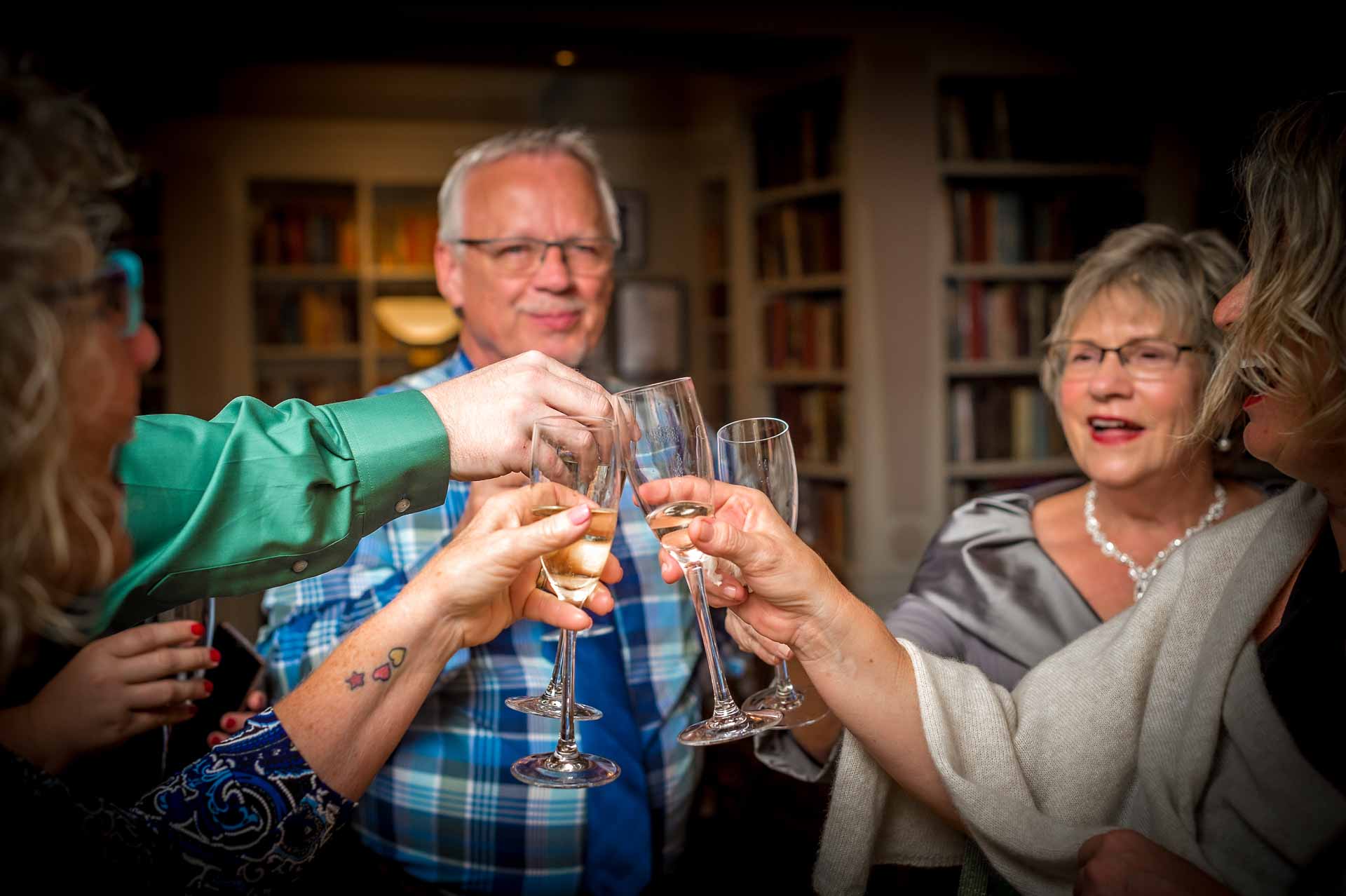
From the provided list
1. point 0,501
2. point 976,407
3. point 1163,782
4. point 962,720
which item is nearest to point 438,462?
point 0,501

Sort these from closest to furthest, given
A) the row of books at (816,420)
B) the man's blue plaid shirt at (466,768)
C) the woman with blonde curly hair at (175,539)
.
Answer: the woman with blonde curly hair at (175,539), the man's blue plaid shirt at (466,768), the row of books at (816,420)

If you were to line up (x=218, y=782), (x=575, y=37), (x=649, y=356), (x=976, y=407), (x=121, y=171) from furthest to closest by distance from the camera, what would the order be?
(x=649, y=356) → (x=976, y=407) → (x=575, y=37) → (x=218, y=782) → (x=121, y=171)

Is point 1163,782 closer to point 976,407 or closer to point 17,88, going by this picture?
point 17,88

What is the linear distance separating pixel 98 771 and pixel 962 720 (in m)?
1.07

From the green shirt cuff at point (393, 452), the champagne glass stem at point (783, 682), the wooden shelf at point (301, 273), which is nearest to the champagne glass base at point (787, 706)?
the champagne glass stem at point (783, 682)

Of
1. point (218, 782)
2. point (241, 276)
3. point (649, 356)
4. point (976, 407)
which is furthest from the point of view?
point (649, 356)

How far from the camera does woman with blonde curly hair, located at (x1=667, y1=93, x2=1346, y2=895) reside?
1017 millimetres

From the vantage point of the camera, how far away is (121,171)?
0.80 m

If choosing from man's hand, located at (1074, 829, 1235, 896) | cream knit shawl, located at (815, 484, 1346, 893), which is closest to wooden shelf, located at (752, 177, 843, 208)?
cream knit shawl, located at (815, 484, 1346, 893)

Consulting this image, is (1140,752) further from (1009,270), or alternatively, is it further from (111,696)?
(1009,270)

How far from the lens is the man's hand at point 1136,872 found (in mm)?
A: 979

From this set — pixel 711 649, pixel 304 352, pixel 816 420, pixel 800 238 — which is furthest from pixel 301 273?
pixel 711 649

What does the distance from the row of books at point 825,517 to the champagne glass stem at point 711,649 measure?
3220 millimetres

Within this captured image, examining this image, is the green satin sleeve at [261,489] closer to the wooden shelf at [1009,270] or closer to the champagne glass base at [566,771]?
the champagne glass base at [566,771]
